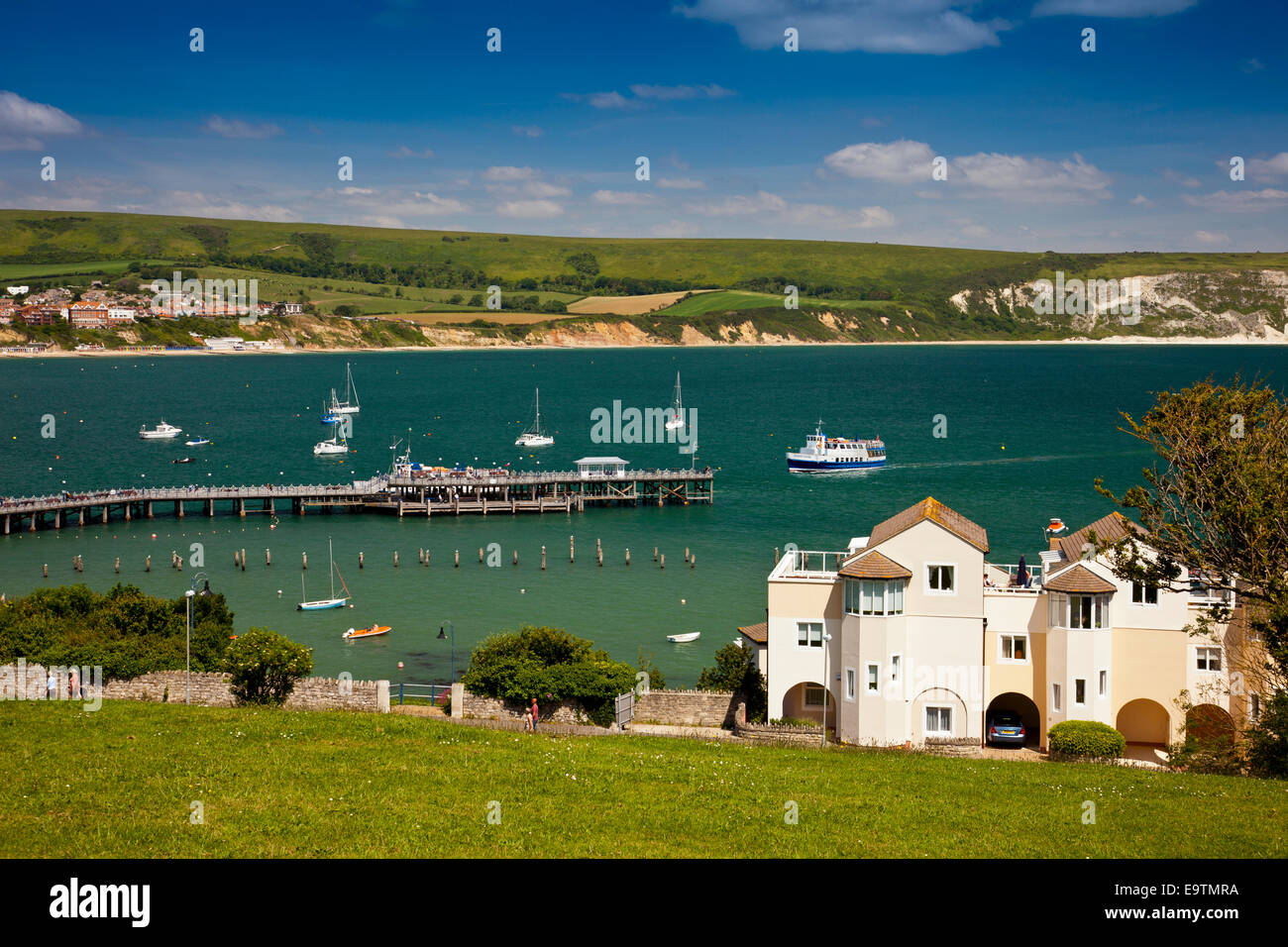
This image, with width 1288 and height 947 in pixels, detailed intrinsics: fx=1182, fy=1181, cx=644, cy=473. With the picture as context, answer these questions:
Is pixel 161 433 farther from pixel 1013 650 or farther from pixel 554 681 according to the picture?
pixel 1013 650

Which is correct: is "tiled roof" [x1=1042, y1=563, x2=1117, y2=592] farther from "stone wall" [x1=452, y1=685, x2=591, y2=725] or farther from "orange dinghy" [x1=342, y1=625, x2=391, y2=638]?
"orange dinghy" [x1=342, y1=625, x2=391, y2=638]

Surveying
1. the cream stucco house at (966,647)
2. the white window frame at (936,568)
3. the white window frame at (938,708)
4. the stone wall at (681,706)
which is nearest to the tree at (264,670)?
the stone wall at (681,706)

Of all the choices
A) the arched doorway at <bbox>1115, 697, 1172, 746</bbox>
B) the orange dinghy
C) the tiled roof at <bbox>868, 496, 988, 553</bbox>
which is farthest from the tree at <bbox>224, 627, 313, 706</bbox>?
the arched doorway at <bbox>1115, 697, 1172, 746</bbox>

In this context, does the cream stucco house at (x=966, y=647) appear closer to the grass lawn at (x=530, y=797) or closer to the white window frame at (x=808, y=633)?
the white window frame at (x=808, y=633)

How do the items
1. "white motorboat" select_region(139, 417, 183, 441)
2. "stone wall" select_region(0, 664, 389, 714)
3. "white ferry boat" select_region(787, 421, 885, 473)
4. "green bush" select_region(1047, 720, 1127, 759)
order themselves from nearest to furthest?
"green bush" select_region(1047, 720, 1127, 759)
"stone wall" select_region(0, 664, 389, 714)
"white ferry boat" select_region(787, 421, 885, 473)
"white motorboat" select_region(139, 417, 183, 441)

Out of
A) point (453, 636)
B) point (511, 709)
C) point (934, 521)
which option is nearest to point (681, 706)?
point (511, 709)

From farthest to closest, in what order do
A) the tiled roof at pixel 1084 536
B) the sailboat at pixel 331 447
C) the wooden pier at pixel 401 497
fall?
the sailboat at pixel 331 447, the wooden pier at pixel 401 497, the tiled roof at pixel 1084 536
